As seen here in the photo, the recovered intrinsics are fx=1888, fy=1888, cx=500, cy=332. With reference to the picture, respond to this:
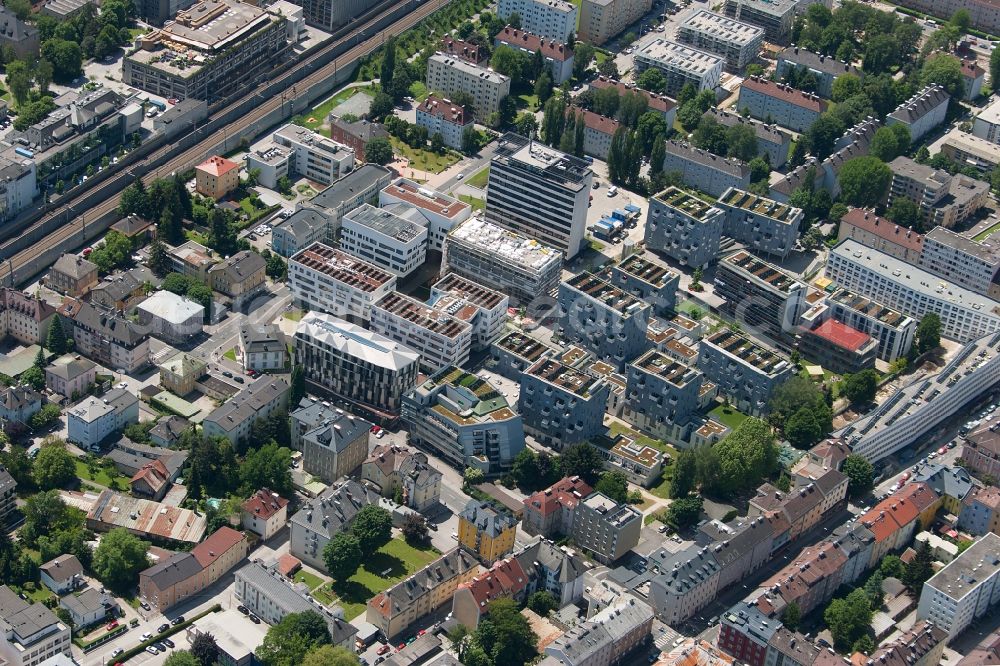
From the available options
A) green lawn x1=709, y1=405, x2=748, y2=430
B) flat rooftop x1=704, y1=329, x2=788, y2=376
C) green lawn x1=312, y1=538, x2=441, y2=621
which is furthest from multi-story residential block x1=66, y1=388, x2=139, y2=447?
flat rooftop x1=704, y1=329, x2=788, y2=376

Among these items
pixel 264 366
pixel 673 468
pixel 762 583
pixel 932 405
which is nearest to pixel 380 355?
pixel 264 366

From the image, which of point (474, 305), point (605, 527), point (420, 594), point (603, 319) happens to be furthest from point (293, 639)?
point (603, 319)

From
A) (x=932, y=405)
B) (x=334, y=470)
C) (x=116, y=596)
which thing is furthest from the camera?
(x=932, y=405)

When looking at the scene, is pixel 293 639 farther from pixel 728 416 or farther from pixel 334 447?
pixel 728 416

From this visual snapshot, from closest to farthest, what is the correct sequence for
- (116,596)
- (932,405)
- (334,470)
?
(116,596), (334,470), (932,405)

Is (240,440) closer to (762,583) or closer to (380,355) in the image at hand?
(380,355)

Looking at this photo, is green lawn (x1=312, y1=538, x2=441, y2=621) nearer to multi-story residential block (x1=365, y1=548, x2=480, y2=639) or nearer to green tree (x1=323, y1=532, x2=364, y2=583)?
green tree (x1=323, y1=532, x2=364, y2=583)

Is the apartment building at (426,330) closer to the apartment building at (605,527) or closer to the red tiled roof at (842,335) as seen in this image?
the apartment building at (605,527)
